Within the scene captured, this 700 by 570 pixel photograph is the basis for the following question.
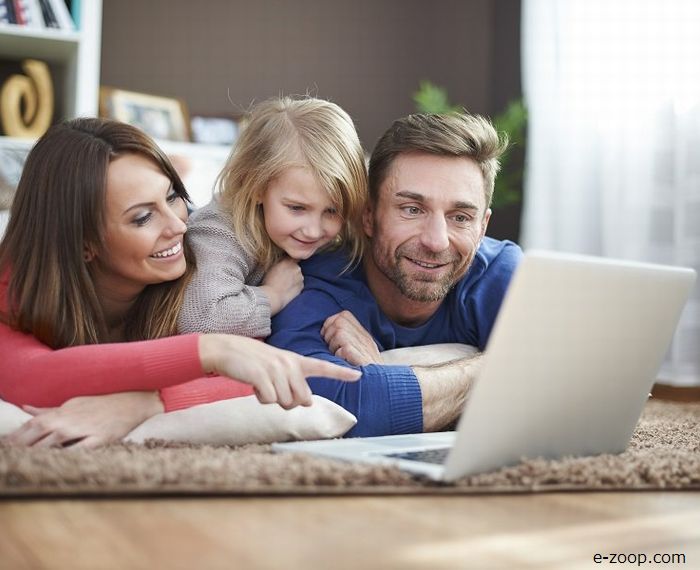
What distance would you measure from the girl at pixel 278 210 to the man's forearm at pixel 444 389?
1.05 feet

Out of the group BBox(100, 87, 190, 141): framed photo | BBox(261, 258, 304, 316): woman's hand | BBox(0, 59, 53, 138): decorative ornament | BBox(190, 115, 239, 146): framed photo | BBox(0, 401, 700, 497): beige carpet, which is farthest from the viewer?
BBox(190, 115, 239, 146): framed photo

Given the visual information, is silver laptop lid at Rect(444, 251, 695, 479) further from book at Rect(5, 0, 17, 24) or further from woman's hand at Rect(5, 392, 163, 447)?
book at Rect(5, 0, 17, 24)

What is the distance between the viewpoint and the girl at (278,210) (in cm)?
176

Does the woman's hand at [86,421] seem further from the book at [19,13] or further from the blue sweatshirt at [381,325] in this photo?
the book at [19,13]

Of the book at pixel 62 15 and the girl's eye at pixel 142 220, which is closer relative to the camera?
the girl's eye at pixel 142 220

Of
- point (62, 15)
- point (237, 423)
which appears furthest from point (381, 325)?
point (62, 15)

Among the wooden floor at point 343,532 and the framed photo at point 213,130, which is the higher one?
the framed photo at point 213,130

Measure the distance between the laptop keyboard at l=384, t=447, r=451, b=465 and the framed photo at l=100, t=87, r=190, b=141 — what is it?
2.62 m

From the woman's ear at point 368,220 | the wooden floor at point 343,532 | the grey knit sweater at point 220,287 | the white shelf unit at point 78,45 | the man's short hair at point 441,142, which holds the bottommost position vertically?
the wooden floor at point 343,532

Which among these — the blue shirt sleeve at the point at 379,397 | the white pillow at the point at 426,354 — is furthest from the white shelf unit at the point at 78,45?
the blue shirt sleeve at the point at 379,397

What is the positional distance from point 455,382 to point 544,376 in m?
0.55

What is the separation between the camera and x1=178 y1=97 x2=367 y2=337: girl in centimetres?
176

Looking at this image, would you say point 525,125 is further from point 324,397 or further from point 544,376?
point 544,376

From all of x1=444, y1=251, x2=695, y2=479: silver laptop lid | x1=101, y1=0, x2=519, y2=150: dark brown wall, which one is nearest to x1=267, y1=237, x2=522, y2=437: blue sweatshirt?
x1=444, y1=251, x2=695, y2=479: silver laptop lid
